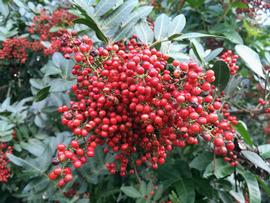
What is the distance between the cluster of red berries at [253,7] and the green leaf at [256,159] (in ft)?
5.01

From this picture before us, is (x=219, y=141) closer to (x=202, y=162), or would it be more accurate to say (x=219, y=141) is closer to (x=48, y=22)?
(x=202, y=162)

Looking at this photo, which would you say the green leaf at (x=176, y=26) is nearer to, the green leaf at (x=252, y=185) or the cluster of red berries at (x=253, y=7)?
the green leaf at (x=252, y=185)

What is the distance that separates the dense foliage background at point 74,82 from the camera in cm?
165

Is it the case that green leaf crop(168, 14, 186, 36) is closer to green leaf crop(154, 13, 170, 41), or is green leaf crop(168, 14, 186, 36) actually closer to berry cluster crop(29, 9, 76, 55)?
green leaf crop(154, 13, 170, 41)

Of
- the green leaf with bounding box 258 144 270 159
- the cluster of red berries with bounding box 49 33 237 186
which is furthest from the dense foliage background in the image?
the cluster of red berries with bounding box 49 33 237 186

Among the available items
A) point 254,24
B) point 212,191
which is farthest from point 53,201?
point 254,24

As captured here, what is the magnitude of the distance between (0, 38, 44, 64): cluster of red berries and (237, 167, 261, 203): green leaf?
1832 millimetres

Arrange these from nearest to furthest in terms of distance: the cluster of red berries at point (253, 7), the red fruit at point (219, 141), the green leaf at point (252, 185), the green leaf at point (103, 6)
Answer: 1. the red fruit at point (219, 141)
2. the green leaf at point (103, 6)
3. the green leaf at point (252, 185)
4. the cluster of red berries at point (253, 7)

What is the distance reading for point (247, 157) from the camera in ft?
5.52

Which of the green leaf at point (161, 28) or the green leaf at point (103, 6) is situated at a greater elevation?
the green leaf at point (103, 6)

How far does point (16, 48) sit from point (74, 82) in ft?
3.49

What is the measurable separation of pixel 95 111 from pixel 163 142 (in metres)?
0.32

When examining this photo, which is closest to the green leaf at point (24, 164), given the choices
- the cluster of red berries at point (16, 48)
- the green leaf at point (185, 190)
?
the green leaf at point (185, 190)

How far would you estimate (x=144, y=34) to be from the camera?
161 cm
